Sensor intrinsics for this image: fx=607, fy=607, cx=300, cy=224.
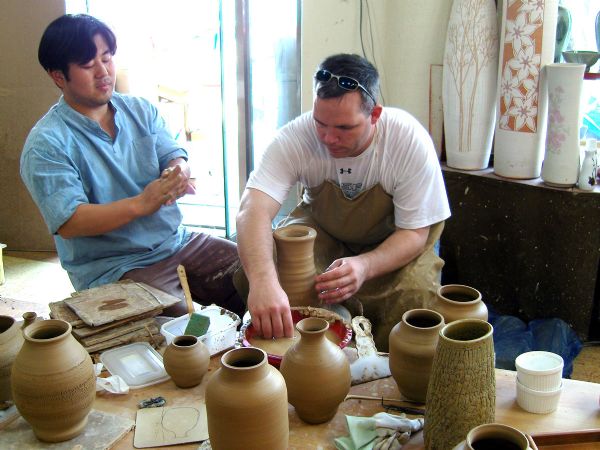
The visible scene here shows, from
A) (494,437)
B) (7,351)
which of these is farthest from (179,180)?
(494,437)

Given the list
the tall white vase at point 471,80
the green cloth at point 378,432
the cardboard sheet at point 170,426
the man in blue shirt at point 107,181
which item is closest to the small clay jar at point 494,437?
the green cloth at point 378,432

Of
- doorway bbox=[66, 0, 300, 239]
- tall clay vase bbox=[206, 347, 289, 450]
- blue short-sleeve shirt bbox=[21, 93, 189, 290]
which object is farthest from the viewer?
doorway bbox=[66, 0, 300, 239]

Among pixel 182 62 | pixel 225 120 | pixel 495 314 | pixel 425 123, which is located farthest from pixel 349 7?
pixel 182 62

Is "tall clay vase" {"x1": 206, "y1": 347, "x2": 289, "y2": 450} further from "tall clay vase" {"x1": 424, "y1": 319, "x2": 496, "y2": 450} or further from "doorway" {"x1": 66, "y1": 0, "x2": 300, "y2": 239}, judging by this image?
"doorway" {"x1": 66, "y1": 0, "x2": 300, "y2": 239}

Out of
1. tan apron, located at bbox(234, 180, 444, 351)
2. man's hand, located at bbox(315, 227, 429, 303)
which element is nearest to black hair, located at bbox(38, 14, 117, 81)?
tan apron, located at bbox(234, 180, 444, 351)

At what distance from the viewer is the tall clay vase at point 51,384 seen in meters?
1.39

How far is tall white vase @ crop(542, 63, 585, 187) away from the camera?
9.23 ft

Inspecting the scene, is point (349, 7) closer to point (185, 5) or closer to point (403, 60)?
point (403, 60)

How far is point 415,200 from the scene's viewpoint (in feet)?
7.61

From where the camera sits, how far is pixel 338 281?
79.6 inches

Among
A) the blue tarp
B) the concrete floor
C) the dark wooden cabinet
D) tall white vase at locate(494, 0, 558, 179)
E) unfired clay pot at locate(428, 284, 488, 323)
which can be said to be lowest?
the concrete floor

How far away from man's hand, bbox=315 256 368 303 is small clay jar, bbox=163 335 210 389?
0.50 m

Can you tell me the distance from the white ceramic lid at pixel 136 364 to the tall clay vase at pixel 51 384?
265mm

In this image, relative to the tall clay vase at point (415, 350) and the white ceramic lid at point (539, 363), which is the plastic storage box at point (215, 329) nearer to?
the tall clay vase at point (415, 350)
